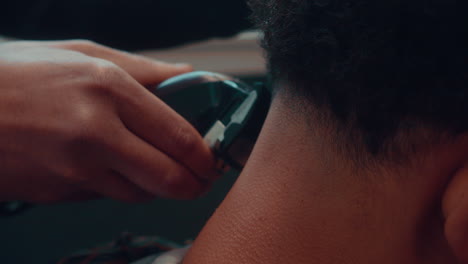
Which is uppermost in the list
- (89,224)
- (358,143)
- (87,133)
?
(358,143)

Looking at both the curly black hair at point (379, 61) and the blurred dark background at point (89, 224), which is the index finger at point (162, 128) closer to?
the curly black hair at point (379, 61)

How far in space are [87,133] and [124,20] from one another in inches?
22.4

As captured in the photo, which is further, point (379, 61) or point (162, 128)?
point (162, 128)

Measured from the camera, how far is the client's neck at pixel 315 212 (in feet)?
1.49

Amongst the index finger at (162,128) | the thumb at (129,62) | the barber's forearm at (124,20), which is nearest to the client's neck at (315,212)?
the index finger at (162,128)

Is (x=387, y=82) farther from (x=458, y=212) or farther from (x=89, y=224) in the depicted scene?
(x=89, y=224)

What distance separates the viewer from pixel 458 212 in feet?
1.35

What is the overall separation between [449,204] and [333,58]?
17cm

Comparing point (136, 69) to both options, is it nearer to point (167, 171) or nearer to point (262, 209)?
point (167, 171)

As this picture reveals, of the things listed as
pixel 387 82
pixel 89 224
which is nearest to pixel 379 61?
pixel 387 82

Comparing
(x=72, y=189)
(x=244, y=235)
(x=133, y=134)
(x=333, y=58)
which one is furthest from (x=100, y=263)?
(x=333, y=58)

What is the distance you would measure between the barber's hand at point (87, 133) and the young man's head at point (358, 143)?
14 cm

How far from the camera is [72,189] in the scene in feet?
2.17

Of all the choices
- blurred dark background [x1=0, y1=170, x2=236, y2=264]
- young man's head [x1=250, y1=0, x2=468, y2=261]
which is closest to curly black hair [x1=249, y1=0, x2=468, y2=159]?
young man's head [x1=250, y1=0, x2=468, y2=261]
